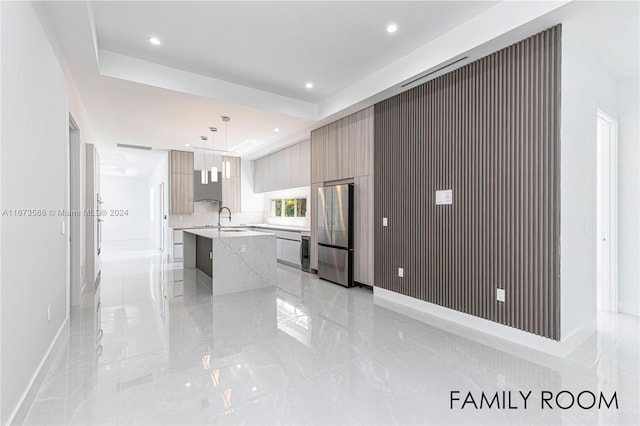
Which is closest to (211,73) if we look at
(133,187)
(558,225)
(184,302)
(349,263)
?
(184,302)

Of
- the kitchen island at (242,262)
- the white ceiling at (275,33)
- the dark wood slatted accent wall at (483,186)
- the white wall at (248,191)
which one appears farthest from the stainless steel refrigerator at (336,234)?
the white wall at (248,191)

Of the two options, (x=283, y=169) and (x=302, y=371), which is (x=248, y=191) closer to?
(x=283, y=169)

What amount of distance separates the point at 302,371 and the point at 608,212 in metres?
3.97

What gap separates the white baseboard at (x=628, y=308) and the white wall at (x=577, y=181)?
101cm

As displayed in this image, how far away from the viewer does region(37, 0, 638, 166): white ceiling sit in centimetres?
270

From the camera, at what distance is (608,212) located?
12.2 feet

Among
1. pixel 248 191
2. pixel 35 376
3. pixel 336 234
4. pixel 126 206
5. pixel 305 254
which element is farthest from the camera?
pixel 126 206

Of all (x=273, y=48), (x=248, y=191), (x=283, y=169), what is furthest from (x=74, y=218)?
(x=248, y=191)

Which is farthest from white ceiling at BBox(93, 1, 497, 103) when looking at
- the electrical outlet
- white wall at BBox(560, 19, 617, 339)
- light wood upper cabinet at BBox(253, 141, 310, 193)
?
the electrical outlet

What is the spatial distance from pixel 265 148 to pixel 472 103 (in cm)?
518

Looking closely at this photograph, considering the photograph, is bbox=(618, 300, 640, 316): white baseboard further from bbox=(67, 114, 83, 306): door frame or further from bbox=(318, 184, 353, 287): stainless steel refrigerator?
bbox=(67, 114, 83, 306): door frame

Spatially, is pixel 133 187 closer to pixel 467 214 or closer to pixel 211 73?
pixel 211 73

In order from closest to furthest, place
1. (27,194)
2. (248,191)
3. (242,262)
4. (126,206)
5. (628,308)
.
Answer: (27,194) → (628,308) → (242,262) → (248,191) → (126,206)

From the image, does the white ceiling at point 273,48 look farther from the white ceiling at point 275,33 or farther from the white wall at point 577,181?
the white wall at point 577,181
